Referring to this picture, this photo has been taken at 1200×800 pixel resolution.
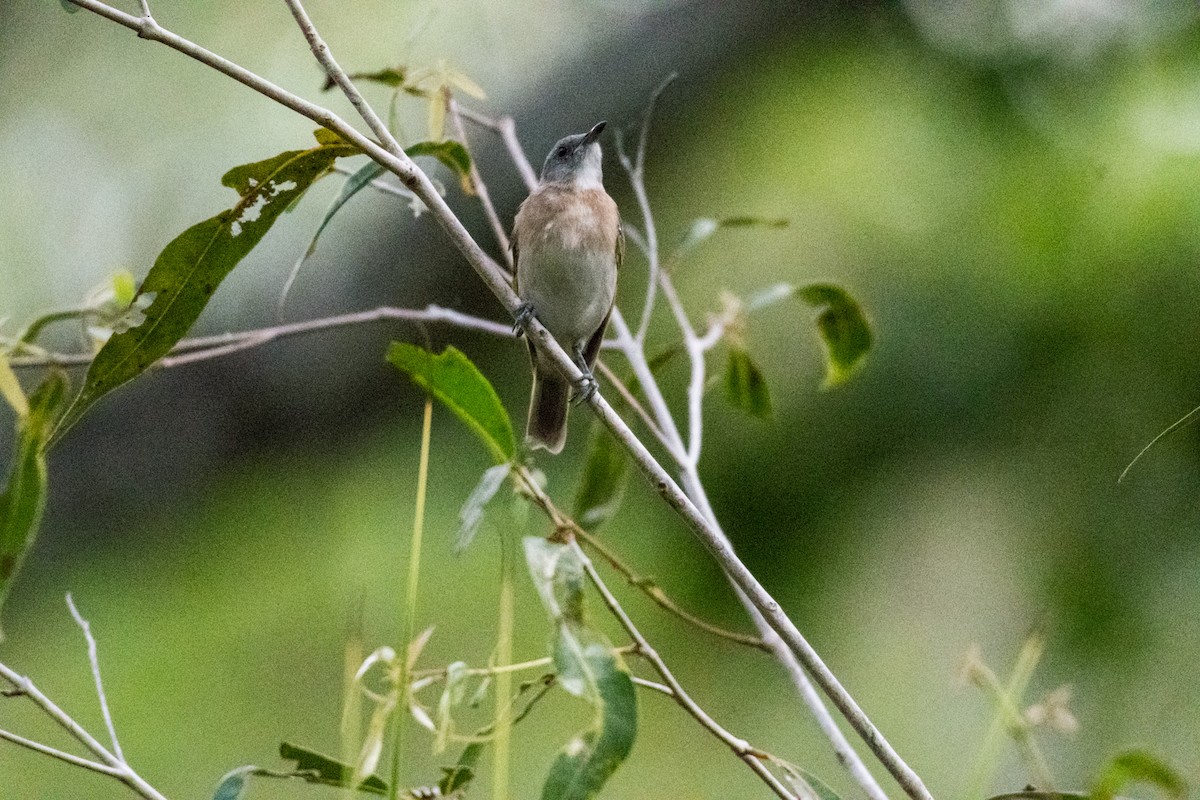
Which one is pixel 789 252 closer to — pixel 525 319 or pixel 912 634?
pixel 912 634

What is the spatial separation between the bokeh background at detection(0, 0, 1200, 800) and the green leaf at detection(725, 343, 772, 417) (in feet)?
2.08

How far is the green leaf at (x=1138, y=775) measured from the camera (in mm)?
760

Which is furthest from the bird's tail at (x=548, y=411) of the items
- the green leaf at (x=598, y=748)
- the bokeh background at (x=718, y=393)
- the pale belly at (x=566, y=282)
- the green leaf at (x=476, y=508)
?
the green leaf at (x=598, y=748)

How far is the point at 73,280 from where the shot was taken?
276 cm

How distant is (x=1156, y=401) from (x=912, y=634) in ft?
2.41

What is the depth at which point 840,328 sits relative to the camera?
1940 mm

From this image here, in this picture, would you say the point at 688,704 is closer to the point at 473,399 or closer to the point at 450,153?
the point at 473,399

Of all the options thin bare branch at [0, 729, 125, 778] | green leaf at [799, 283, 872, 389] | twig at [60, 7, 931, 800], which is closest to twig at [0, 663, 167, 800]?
thin bare branch at [0, 729, 125, 778]

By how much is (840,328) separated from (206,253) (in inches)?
42.4

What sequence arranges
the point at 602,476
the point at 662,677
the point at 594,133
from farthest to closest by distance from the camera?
the point at 594,133 → the point at 602,476 → the point at 662,677

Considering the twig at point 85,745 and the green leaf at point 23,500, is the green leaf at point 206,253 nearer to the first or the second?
the green leaf at point 23,500

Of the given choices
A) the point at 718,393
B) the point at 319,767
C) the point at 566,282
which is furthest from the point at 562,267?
the point at 319,767

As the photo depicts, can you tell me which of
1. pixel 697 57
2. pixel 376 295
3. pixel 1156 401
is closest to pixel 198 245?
pixel 376 295

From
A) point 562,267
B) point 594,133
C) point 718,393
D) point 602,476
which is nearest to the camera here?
point 602,476
